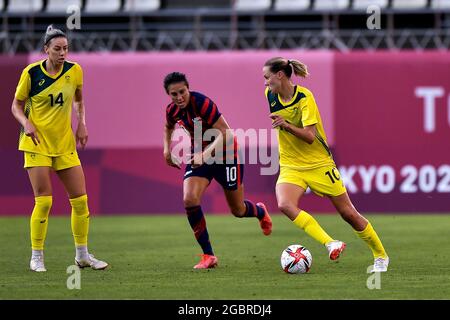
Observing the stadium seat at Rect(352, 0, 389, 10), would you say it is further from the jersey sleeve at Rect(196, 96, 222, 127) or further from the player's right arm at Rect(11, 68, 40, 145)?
the player's right arm at Rect(11, 68, 40, 145)

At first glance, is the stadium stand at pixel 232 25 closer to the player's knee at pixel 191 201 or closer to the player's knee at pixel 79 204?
the player's knee at pixel 191 201

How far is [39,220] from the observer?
410 inches

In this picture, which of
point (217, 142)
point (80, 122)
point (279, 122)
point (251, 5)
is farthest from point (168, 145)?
point (251, 5)

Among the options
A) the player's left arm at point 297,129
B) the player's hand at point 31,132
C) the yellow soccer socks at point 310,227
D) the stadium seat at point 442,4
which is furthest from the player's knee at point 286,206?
the stadium seat at point 442,4

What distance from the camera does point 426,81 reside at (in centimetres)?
2006

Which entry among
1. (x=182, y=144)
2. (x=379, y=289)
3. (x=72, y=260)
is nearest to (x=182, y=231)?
(x=182, y=144)

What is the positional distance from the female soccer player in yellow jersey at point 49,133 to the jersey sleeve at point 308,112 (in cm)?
215

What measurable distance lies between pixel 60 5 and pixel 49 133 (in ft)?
40.0

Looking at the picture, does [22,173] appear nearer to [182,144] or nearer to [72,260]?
[182,144]

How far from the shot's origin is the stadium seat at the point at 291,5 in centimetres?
2162

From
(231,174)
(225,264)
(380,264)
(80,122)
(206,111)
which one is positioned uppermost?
(206,111)

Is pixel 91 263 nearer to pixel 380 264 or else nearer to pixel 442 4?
pixel 380 264

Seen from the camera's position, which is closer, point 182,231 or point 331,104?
point 182,231
